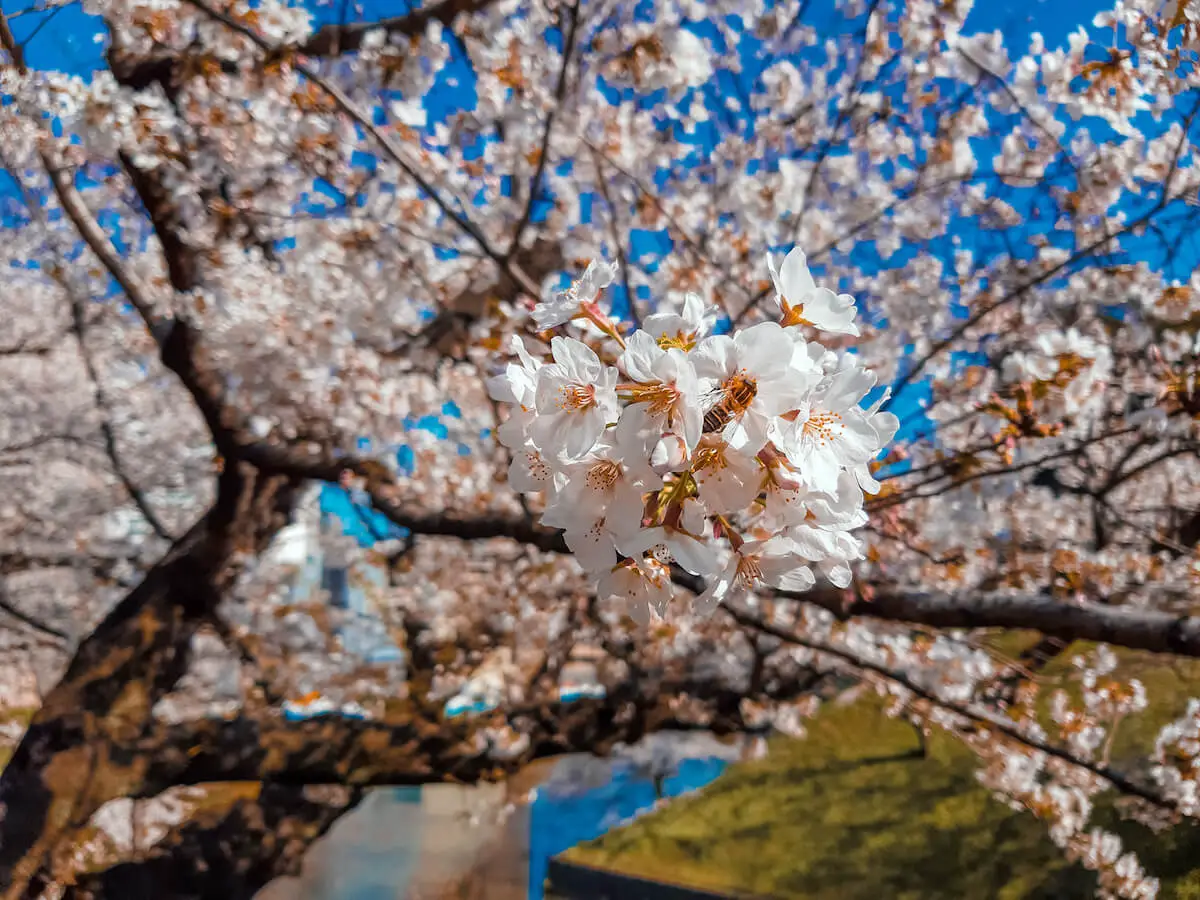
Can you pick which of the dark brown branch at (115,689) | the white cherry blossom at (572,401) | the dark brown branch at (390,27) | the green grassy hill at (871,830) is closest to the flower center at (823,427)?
the white cherry blossom at (572,401)

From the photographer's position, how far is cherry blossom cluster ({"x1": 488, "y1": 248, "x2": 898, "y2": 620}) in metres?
0.42

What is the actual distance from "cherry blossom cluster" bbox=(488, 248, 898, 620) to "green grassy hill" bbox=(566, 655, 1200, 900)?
67.4 inches

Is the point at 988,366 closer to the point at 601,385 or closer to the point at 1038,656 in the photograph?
the point at 1038,656

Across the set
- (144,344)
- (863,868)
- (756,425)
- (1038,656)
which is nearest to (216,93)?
(144,344)

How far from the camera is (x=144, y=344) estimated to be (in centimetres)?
333

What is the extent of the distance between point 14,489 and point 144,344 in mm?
1633

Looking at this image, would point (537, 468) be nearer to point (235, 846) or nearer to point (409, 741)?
point (409, 741)

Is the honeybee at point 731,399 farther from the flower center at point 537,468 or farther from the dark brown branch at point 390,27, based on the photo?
the dark brown branch at point 390,27

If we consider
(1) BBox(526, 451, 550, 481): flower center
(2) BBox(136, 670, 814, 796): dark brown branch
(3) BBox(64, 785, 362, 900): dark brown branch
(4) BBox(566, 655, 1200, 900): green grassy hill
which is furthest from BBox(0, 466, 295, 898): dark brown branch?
(1) BBox(526, 451, 550, 481): flower center

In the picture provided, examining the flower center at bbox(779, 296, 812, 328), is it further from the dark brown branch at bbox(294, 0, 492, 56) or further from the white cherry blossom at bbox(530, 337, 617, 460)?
the dark brown branch at bbox(294, 0, 492, 56)

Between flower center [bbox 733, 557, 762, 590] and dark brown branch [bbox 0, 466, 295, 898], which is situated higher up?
dark brown branch [bbox 0, 466, 295, 898]

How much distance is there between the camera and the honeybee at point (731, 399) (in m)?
0.44

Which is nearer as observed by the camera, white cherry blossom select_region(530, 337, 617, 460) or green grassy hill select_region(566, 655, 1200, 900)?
white cherry blossom select_region(530, 337, 617, 460)

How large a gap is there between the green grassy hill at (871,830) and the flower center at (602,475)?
1792 millimetres
